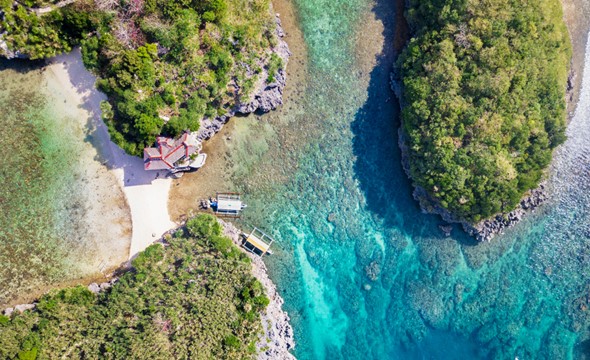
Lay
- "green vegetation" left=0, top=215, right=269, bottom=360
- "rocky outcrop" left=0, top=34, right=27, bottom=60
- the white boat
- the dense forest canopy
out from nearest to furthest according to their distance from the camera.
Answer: the dense forest canopy, "green vegetation" left=0, top=215, right=269, bottom=360, "rocky outcrop" left=0, top=34, right=27, bottom=60, the white boat

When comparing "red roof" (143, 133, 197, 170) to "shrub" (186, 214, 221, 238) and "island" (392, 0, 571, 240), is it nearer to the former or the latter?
"shrub" (186, 214, 221, 238)

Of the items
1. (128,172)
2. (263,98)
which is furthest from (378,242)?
(128,172)

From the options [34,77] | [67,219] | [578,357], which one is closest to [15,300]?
[67,219]

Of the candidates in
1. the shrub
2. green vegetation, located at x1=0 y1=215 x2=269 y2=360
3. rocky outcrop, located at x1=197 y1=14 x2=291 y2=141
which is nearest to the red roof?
rocky outcrop, located at x1=197 y1=14 x2=291 y2=141

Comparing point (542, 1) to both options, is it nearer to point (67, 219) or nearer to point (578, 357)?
point (578, 357)

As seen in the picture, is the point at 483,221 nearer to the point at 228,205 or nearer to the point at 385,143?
the point at 385,143

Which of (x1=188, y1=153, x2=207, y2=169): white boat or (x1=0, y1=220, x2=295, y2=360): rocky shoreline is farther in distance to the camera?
(x1=0, y1=220, x2=295, y2=360): rocky shoreline

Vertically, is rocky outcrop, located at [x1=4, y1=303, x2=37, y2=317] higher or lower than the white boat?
lower
